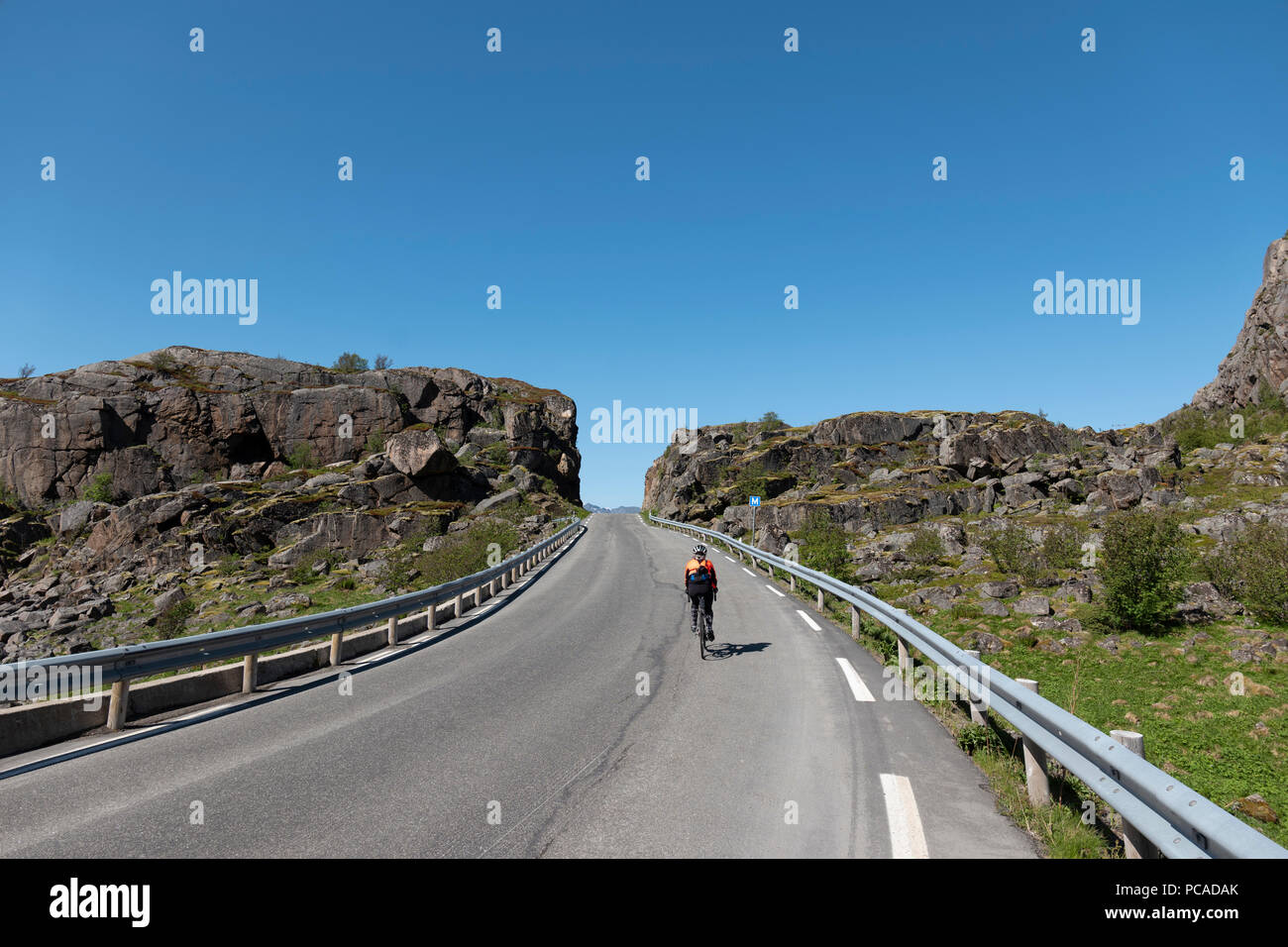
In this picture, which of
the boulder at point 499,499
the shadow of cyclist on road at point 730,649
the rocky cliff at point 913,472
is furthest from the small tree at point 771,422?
the shadow of cyclist on road at point 730,649

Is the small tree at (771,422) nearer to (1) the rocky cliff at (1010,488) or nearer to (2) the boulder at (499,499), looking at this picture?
(1) the rocky cliff at (1010,488)

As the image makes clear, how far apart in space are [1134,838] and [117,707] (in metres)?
8.69

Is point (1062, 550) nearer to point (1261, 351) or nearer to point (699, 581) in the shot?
point (699, 581)

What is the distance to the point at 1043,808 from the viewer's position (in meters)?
4.28

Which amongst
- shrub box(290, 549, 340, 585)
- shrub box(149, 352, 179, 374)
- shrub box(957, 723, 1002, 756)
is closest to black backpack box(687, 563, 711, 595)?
shrub box(957, 723, 1002, 756)

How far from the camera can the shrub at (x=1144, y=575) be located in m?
14.3

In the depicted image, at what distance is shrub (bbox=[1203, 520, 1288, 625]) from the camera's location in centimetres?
1428

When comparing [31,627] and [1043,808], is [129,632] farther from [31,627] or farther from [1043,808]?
[1043,808]

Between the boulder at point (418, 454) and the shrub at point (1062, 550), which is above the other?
the boulder at point (418, 454)

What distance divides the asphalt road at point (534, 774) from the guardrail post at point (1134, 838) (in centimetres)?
55

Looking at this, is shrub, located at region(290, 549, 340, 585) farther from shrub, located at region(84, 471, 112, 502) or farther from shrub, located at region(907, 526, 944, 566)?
shrub, located at region(907, 526, 944, 566)

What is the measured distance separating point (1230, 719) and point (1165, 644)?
4.61 metres

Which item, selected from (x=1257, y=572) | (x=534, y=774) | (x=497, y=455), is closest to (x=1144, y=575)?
(x=1257, y=572)
